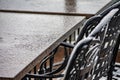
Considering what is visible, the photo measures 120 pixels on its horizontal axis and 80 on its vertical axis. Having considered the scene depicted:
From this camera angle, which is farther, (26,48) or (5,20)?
(5,20)

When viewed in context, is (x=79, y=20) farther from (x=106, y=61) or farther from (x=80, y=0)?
(x=80, y=0)

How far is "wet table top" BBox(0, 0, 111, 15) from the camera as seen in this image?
7.41 ft

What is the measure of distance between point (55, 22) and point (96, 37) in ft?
2.49

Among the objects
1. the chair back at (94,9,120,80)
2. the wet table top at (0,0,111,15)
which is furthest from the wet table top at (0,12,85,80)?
the chair back at (94,9,120,80)

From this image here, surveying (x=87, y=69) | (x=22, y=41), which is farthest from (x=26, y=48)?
(x=87, y=69)

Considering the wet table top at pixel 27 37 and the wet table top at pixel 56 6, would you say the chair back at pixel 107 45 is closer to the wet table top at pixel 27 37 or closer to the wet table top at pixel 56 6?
the wet table top at pixel 27 37

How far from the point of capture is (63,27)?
1.82 m

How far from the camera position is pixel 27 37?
161cm

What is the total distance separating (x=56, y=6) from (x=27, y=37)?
895 mm

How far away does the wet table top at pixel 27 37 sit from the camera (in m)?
1.23

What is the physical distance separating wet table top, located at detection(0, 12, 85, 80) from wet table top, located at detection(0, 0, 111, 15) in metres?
0.11

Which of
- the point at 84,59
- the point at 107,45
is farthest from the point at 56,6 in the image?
the point at 84,59

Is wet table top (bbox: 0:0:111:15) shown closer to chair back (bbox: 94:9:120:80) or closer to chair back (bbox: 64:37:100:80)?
chair back (bbox: 94:9:120:80)

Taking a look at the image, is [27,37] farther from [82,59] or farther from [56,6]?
[56,6]
